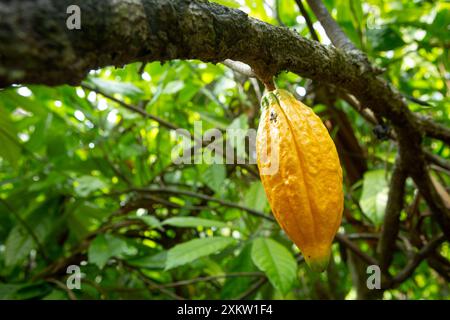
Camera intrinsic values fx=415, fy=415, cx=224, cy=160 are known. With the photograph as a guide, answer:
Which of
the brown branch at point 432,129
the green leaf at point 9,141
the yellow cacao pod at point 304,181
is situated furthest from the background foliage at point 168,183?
the yellow cacao pod at point 304,181

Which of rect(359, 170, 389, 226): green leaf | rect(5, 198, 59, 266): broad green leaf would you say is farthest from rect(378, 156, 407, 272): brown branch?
rect(5, 198, 59, 266): broad green leaf

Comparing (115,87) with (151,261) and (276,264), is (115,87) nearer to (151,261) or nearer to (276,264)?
(151,261)

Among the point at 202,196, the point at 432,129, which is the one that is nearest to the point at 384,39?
the point at 432,129
